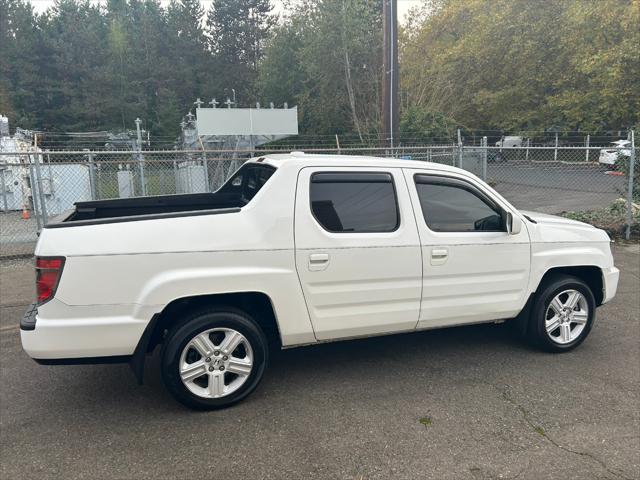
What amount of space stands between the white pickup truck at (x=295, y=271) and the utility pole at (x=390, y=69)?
706cm

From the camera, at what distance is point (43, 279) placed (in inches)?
127

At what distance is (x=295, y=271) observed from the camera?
3.62 metres

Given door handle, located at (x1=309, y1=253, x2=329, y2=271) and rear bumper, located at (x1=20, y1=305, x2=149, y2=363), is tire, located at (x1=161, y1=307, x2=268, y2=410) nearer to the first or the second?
rear bumper, located at (x1=20, y1=305, x2=149, y2=363)

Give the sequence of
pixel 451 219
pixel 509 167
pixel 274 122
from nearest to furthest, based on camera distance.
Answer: pixel 451 219 → pixel 509 167 → pixel 274 122

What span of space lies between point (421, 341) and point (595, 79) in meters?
27.1

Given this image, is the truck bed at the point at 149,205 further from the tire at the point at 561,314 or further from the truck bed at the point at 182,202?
the tire at the point at 561,314

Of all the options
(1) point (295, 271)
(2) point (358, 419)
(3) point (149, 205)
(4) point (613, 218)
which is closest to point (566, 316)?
(2) point (358, 419)

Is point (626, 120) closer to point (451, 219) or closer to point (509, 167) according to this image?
point (509, 167)

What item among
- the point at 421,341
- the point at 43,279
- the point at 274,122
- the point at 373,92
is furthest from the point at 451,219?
the point at 373,92

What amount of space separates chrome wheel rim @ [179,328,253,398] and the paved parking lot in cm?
19

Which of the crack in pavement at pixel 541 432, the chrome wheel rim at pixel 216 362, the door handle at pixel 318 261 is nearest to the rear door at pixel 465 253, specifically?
the crack in pavement at pixel 541 432

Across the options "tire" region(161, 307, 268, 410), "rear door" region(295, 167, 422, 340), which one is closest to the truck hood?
"rear door" region(295, 167, 422, 340)

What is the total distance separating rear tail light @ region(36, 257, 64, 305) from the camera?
3.18m

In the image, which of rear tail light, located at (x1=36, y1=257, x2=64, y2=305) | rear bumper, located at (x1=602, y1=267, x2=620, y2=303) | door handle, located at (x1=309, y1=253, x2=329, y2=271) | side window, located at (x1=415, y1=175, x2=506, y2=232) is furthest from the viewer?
rear bumper, located at (x1=602, y1=267, x2=620, y2=303)
